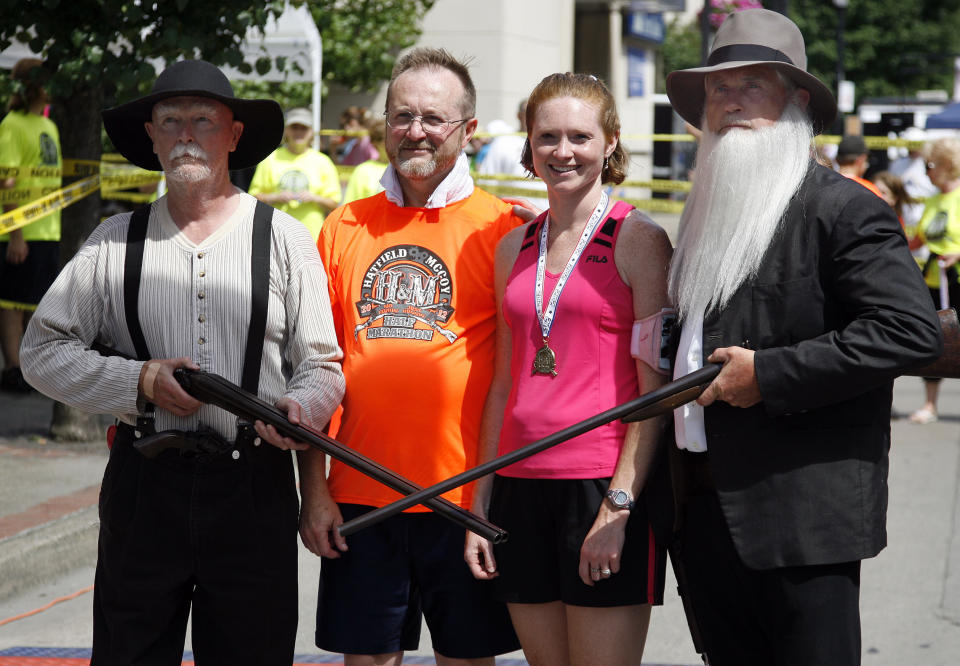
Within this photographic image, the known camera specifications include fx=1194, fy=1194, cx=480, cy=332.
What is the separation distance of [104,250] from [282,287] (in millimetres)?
466

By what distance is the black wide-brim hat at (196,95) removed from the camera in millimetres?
3057

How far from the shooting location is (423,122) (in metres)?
3.31

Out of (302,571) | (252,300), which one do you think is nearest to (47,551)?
(302,571)

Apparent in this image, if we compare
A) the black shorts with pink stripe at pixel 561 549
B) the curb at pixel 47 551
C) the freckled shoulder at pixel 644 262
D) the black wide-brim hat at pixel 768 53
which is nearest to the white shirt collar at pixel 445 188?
the freckled shoulder at pixel 644 262

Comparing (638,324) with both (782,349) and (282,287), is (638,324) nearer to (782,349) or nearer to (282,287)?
(782,349)

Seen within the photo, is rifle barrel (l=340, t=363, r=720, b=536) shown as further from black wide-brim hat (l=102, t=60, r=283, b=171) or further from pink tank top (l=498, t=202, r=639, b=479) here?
black wide-brim hat (l=102, t=60, r=283, b=171)

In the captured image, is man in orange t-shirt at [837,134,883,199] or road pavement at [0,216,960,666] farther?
man in orange t-shirt at [837,134,883,199]

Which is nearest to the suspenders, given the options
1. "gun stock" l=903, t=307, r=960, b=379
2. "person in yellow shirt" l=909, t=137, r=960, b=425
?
"gun stock" l=903, t=307, r=960, b=379

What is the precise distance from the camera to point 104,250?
3.08m

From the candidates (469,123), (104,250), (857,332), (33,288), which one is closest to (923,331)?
(857,332)

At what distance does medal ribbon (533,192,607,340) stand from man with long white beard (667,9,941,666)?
0.29m

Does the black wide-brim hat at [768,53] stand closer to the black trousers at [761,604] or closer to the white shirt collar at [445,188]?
the white shirt collar at [445,188]

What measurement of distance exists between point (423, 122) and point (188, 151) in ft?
2.15

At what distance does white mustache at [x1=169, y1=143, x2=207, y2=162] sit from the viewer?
120 inches
